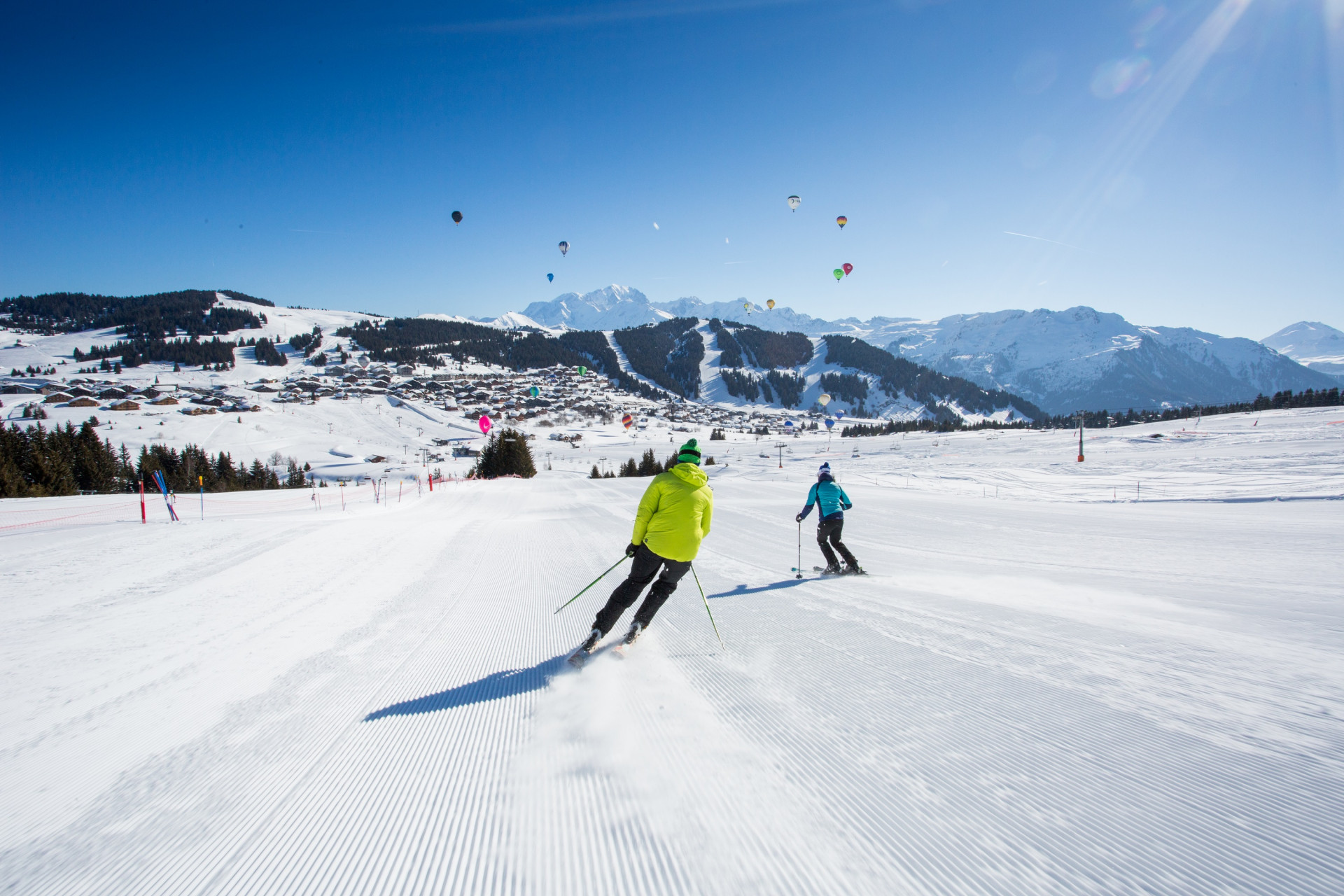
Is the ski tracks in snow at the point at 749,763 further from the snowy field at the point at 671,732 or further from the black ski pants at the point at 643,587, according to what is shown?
the black ski pants at the point at 643,587

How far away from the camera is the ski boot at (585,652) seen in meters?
4.16

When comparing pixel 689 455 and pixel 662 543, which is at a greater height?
pixel 689 455

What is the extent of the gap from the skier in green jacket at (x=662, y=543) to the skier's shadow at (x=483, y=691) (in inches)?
14.2

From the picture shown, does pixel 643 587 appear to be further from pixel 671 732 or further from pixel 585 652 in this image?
pixel 671 732

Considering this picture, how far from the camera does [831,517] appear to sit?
7633mm

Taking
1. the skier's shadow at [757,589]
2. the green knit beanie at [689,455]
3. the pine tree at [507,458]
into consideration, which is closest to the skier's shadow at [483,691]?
the green knit beanie at [689,455]

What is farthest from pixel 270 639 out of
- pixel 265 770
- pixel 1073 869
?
pixel 1073 869

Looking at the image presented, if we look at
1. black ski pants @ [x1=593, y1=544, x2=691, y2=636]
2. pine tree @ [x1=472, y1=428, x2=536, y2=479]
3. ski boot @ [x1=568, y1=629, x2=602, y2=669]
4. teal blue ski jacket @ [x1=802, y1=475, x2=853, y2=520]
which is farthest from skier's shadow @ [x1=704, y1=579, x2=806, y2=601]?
pine tree @ [x1=472, y1=428, x2=536, y2=479]

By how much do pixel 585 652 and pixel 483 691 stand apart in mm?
831

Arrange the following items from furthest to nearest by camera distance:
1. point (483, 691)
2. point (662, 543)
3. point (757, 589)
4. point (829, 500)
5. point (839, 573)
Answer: point (839, 573) < point (829, 500) < point (757, 589) < point (662, 543) < point (483, 691)

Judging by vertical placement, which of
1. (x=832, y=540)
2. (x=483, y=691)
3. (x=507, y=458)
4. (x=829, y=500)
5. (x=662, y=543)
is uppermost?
(x=662, y=543)

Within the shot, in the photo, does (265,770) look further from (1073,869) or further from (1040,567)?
(1040,567)

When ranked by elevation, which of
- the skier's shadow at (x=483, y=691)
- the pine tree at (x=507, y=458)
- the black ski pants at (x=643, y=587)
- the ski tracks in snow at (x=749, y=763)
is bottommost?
the pine tree at (x=507, y=458)

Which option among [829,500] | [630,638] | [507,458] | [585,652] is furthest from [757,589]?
[507,458]
